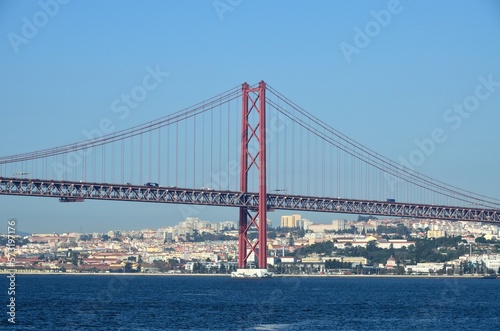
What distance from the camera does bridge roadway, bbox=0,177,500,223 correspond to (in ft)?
Result: 266

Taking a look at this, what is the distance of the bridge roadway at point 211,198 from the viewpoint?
81.0 metres

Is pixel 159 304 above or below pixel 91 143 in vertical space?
below

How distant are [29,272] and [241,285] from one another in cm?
8588

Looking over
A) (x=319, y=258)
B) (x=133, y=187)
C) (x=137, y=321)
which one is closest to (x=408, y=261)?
(x=319, y=258)

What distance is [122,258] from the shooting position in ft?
617

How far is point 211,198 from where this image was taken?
8606cm

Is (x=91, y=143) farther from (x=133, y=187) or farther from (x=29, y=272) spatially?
(x=29, y=272)

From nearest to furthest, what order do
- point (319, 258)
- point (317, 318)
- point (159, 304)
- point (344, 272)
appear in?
point (317, 318)
point (159, 304)
point (344, 272)
point (319, 258)

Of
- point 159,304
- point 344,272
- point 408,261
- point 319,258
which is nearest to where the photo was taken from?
point 159,304

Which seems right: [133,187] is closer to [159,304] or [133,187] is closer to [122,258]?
[159,304]

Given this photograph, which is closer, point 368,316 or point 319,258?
point 368,316

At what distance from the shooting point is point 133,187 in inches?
3297

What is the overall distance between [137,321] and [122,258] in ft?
461

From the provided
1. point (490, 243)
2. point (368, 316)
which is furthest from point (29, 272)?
point (368, 316)
